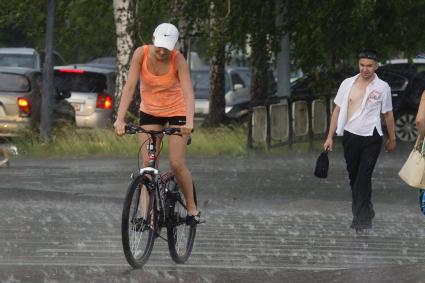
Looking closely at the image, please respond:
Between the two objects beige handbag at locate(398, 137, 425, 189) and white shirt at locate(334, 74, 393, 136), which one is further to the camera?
white shirt at locate(334, 74, 393, 136)

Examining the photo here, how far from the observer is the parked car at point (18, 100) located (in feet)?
86.8

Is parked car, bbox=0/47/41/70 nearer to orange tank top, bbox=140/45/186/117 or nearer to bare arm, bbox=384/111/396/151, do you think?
bare arm, bbox=384/111/396/151

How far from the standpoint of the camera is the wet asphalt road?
402 inches

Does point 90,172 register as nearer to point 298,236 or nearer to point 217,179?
point 217,179

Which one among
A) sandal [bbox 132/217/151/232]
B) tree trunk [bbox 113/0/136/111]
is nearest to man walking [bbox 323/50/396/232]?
sandal [bbox 132/217/151/232]

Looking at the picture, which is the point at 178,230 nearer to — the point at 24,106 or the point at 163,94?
the point at 163,94

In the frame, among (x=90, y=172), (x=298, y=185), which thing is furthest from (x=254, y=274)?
(x=90, y=172)

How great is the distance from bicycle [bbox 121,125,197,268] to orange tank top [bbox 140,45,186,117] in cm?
21

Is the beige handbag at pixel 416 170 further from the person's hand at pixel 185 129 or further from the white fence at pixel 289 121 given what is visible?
the white fence at pixel 289 121

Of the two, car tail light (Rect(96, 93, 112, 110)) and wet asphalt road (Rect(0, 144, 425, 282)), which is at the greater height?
wet asphalt road (Rect(0, 144, 425, 282))

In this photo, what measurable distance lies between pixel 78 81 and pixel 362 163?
58.5 feet

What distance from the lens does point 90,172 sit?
21.0 metres

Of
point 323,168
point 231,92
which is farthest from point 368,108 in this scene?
point 231,92

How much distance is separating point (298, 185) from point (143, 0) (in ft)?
36.3
